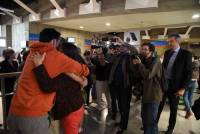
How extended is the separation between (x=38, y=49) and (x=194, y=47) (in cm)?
2293

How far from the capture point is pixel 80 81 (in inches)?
78.4

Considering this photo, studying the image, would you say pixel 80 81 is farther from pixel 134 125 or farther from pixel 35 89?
pixel 134 125

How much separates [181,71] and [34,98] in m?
2.68

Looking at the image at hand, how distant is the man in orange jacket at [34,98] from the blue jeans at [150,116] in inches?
72.6

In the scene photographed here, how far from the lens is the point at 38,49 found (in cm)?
166

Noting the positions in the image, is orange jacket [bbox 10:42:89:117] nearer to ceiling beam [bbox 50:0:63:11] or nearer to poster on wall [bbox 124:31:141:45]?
ceiling beam [bbox 50:0:63:11]

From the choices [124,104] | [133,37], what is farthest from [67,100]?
[133,37]

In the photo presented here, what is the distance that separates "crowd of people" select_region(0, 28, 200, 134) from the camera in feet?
5.30

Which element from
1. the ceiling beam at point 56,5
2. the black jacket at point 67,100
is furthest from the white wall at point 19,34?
the black jacket at point 67,100

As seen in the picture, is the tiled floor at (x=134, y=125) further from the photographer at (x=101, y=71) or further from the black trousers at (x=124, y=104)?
the photographer at (x=101, y=71)

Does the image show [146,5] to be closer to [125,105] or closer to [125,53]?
[125,53]

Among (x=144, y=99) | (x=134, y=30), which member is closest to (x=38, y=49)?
(x=144, y=99)

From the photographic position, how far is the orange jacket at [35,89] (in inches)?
62.9

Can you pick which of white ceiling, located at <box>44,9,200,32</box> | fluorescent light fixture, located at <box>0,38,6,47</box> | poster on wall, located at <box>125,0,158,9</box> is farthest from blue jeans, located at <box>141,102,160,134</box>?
fluorescent light fixture, located at <box>0,38,6,47</box>
